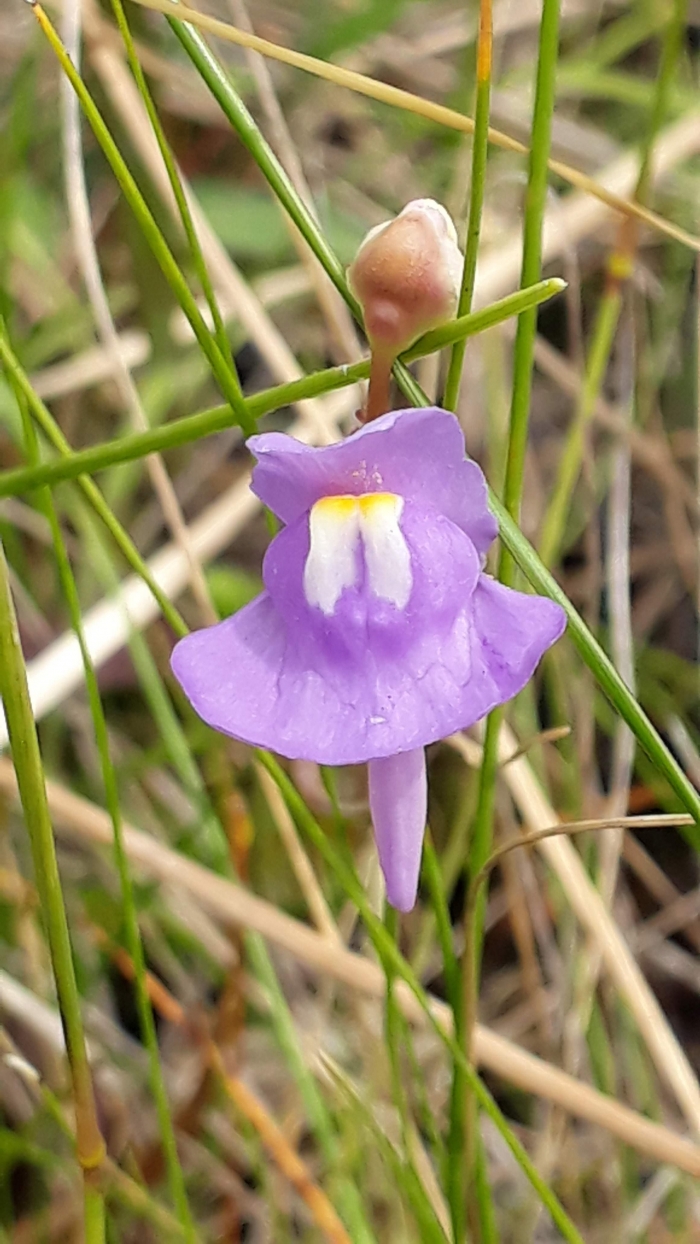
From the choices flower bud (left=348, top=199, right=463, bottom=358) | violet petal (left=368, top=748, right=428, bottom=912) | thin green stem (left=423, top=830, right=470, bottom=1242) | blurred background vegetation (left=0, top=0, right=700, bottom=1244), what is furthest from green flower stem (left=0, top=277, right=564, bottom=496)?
blurred background vegetation (left=0, top=0, right=700, bottom=1244)

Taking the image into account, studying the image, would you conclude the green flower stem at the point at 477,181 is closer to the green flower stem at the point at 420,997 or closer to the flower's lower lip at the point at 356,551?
the flower's lower lip at the point at 356,551

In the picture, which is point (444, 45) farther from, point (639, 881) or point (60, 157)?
point (639, 881)

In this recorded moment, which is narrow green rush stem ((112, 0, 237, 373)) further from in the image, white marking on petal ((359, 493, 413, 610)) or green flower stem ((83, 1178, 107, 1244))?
green flower stem ((83, 1178, 107, 1244))

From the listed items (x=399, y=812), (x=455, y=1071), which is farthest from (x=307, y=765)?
(x=399, y=812)

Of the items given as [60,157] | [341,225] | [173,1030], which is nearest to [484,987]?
[173,1030]

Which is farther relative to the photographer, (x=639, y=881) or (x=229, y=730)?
(x=639, y=881)

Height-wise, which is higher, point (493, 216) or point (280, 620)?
point (493, 216)
